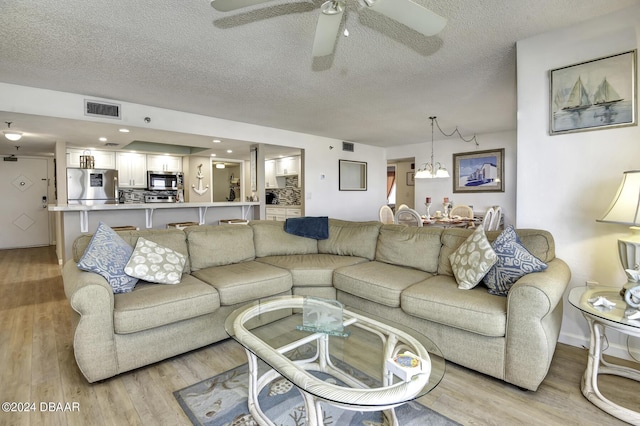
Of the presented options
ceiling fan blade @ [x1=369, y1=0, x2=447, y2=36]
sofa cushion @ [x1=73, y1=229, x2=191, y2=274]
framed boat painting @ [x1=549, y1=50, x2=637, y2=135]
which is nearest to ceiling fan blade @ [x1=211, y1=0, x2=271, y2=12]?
ceiling fan blade @ [x1=369, y1=0, x2=447, y2=36]

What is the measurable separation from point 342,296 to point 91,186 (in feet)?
19.5

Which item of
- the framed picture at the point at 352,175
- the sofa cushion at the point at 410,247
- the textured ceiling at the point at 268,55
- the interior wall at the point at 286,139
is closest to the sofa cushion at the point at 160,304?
the sofa cushion at the point at 410,247

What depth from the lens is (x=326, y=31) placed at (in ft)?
6.26

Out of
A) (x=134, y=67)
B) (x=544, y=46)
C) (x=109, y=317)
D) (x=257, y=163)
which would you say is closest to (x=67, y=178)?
(x=257, y=163)

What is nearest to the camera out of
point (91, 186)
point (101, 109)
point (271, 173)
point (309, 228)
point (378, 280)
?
point (378, 280)

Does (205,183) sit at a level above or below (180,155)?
below

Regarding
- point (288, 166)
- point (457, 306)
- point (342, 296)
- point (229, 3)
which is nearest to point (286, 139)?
point (288, 166)

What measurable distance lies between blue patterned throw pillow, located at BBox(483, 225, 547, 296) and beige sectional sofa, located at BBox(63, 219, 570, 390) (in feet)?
0.29

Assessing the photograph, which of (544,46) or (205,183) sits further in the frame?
(205,183)

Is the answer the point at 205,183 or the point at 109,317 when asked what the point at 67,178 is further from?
the point at 109,317

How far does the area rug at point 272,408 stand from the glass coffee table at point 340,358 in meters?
0.05

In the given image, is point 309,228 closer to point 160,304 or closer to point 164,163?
point 160,304

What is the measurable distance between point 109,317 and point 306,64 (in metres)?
2.58

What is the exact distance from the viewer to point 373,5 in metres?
1.66
